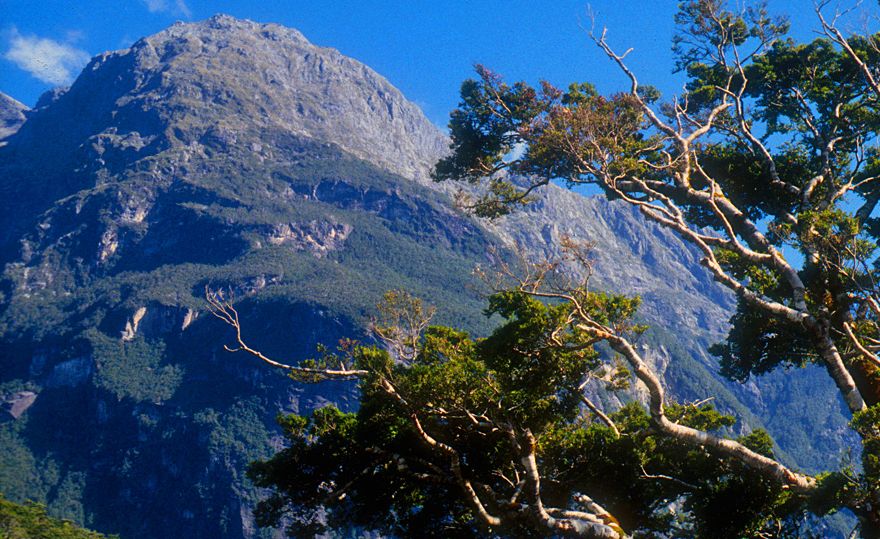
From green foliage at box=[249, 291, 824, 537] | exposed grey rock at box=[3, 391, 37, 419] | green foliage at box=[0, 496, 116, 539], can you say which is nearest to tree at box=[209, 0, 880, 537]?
green foliage at box=[249, 291, 824, 537]

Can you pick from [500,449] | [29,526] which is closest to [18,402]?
[29,526]

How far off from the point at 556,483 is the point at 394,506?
4.24 meters

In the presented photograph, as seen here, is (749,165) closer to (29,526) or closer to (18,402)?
(29,526)

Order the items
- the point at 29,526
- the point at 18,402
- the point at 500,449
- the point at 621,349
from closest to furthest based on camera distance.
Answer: the point at 621,349
the point at 500,449
the point at 29,526
the point at 18,402

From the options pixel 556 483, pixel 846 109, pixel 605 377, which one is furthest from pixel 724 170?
pixel 556 483

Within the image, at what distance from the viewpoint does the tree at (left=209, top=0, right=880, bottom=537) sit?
1241 centimetres

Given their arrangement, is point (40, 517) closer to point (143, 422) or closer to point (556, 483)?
point (556, 483)

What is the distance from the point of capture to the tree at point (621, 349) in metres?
12.4

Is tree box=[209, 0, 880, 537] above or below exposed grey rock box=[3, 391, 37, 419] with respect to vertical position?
below

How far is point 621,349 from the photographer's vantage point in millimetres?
11305

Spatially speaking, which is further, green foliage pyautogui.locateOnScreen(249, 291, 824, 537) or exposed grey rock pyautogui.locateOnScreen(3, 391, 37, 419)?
exposed grey rock pyautogui.locateOnScreen(3, 391, 37, 419)

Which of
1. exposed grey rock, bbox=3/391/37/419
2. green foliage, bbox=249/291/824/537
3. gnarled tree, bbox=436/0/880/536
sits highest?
exposed grey rock, bbox=3/391/37/419

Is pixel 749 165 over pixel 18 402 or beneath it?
beneath

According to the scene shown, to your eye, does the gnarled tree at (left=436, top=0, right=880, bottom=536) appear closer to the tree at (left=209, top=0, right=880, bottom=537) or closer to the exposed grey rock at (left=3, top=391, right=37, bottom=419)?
the tree at (left=209, top=0, right=880, bottom=537)
